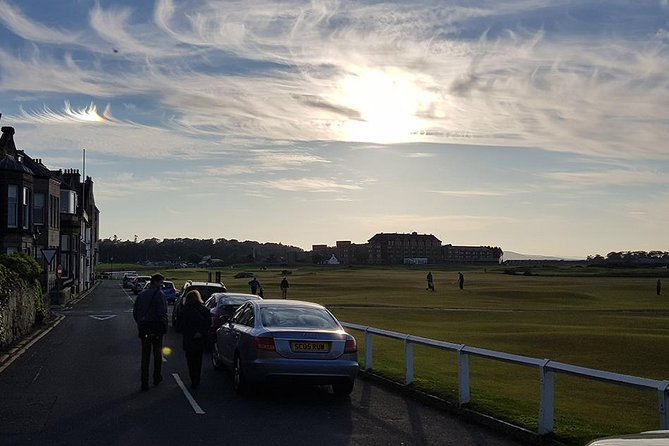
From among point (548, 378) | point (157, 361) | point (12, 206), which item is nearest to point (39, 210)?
point (12, 206)

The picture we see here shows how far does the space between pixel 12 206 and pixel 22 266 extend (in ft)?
61.9

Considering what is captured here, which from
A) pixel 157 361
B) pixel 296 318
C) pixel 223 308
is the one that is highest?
pixel 296 318

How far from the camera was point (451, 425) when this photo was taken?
1085 centimetres

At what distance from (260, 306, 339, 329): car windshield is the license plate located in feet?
2.00

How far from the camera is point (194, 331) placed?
46.8 feet

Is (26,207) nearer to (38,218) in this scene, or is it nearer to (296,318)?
(38,218)

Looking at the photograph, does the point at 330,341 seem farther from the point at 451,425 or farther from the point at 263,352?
the point at 451,425

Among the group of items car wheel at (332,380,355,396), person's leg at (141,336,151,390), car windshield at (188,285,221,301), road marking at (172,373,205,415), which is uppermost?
car windshield at (188,285,221,301)

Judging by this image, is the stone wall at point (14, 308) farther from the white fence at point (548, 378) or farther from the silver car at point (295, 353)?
the white fence at point (548, 378)

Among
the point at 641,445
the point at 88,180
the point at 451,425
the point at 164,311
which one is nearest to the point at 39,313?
the point at 164,311

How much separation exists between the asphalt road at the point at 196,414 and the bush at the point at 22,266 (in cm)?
806

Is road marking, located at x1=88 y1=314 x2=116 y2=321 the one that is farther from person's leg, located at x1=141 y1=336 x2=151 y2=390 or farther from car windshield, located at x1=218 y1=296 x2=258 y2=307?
person's leg, located at x1=141 y1=336 x2=151 y2=390

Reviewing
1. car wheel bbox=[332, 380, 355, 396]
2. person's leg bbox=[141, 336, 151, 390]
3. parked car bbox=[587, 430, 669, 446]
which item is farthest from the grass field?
parked car bbox=[587, 430, 669, 446]

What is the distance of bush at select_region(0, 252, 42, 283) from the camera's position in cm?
2383
